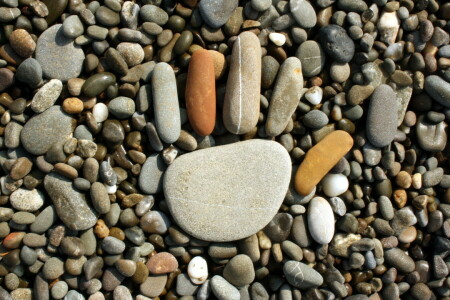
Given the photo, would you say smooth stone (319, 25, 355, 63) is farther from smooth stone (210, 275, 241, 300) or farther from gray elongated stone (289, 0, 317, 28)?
smooth stone (210, 275, 241, 300)

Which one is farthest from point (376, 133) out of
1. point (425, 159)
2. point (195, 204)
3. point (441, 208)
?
point (195, 204)

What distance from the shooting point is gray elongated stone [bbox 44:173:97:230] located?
7.29ft

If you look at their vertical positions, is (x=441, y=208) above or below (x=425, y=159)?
below

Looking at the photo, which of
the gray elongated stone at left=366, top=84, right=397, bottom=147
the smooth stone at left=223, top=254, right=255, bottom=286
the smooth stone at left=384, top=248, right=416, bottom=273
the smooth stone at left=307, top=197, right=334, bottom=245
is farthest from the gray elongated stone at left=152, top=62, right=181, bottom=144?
the smooth stone at left=384, top=248, right=416, bottom=273

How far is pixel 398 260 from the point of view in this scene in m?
2.40

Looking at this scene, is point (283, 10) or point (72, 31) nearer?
point (72, 31)

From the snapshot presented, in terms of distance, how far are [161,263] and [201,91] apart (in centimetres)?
→ 93

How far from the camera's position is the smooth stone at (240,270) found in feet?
7.50

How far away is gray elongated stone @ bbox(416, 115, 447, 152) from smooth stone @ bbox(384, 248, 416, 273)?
1.99 feet

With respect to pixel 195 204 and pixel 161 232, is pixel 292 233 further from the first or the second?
pixel 161 232

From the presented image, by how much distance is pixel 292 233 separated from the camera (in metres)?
2.39

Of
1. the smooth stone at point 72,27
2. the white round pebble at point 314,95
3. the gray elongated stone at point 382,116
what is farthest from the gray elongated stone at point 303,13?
the smooth stone at point 72,27

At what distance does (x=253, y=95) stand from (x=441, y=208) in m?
1.26

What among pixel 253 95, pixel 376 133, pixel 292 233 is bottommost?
pixel 292 233
